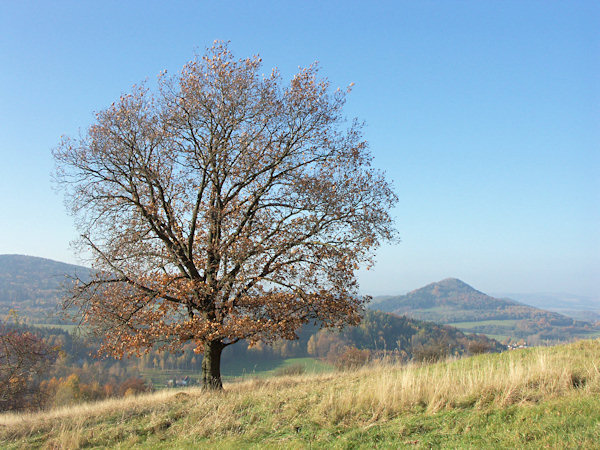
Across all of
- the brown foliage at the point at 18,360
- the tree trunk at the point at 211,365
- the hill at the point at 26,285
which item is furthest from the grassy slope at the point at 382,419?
the hill at the point at 26,285

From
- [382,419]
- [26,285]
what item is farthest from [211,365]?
[26,285]

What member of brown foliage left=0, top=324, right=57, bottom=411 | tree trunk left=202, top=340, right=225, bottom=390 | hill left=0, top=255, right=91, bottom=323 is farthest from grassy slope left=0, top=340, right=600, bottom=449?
hill left=0, top=255, right=91, bottom=323

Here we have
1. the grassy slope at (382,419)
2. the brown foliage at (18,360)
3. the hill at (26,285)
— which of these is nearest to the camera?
the grassy slope at (382,419)

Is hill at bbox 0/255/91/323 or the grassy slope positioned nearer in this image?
the grassy slope

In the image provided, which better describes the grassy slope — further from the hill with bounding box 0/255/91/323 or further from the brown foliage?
the hill with bounding box 0/255/91/323

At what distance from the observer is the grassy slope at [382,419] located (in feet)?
21.8

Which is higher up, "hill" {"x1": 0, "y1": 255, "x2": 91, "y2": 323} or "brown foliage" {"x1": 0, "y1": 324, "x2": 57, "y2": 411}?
"hill" {"x1": 0, "y1": 255, "x2": 91, "y2": 323}

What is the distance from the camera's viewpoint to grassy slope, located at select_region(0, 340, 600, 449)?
664cm

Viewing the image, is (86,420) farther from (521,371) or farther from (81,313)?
(521,371)

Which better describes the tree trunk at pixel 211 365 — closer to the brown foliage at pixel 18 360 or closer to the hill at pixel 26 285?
the brown foliage at pixel 18 360

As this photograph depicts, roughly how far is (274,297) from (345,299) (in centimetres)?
256

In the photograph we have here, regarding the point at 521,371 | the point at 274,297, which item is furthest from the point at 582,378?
the point at 274,297

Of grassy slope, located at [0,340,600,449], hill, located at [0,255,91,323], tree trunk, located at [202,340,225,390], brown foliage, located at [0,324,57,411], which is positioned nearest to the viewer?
grassy slope, located at [0,340,600,449]

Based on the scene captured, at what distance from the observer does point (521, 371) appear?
8.78 meters
